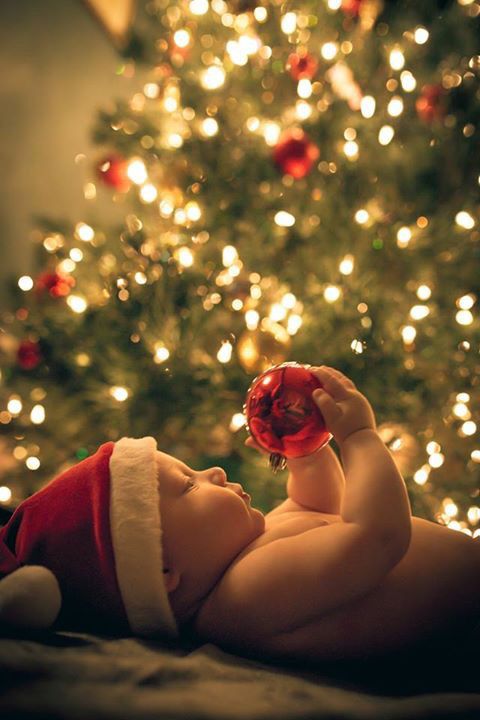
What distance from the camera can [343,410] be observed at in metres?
0.90

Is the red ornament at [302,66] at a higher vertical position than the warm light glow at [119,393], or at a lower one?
higher

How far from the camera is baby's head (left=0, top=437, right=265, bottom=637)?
0.83 m

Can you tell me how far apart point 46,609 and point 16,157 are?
2.17 m

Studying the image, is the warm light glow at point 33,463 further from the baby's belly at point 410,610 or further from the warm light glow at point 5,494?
the baby's belly at point 410,610

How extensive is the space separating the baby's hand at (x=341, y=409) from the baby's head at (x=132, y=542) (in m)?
0.18

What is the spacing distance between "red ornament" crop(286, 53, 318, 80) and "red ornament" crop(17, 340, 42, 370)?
121cm

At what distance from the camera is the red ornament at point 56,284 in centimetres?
200

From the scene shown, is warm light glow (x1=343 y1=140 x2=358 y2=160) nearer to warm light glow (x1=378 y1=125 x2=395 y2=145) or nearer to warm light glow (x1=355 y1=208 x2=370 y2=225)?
warm light glow (x1=378 y1=125 x2=395 y2=145)

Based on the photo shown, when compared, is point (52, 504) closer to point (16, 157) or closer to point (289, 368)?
point (289, 368)

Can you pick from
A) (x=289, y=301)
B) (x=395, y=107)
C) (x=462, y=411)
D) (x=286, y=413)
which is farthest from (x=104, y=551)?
(x=395, y=107)

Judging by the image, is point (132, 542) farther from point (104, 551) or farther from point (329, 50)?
point (329, 50)

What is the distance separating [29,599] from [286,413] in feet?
1.36

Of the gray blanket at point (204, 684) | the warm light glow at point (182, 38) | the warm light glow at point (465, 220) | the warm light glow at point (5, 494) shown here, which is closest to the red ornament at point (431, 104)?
the warm light glow at point (465, 220)

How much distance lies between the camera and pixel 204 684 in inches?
25.8
